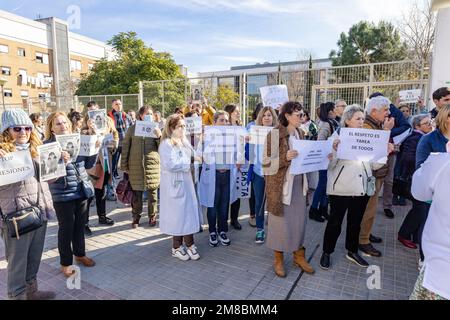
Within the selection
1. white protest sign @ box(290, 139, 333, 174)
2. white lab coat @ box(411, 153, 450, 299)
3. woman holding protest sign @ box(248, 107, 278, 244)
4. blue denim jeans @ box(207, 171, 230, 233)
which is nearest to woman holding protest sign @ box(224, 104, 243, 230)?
woman holding protest sign @ box(248, 107, 278, 244)

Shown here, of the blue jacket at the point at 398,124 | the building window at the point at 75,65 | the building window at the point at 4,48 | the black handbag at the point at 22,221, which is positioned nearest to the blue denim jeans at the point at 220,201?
the black handbag at the point at 22,221

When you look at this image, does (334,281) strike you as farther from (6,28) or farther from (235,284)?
(6,28)

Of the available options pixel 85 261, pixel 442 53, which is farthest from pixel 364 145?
pixel 442 53

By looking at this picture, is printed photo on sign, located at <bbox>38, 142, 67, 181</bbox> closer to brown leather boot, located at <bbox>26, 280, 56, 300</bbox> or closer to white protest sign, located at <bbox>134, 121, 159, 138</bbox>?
brown leather boot, located at <bbox>26, 280, 56, 300</bbox>

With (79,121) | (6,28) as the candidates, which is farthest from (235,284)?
(6,28)

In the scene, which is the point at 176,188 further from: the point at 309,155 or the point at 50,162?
the point at 309,155

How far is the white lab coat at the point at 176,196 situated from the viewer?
13.1 ft

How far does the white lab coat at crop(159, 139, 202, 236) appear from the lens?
4.00 m

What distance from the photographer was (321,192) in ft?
18.3

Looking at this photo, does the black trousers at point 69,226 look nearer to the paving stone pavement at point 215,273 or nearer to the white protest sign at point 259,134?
the paving stone pavement at point 215,273

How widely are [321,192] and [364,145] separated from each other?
2286 mm

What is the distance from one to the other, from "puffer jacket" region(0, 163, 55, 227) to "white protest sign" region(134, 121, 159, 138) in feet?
6.93

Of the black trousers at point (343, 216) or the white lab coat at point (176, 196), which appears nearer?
the black trousers at point (343, 216)
